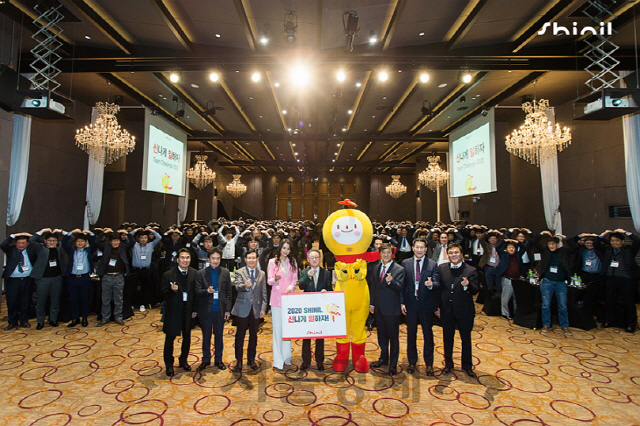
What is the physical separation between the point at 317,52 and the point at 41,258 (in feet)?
21.2

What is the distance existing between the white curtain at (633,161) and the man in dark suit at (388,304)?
22.7 ft

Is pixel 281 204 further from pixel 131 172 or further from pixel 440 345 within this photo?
pixel 440 345

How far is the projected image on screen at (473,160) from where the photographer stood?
991 cm

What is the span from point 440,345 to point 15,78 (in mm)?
8809

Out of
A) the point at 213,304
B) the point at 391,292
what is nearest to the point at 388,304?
the point at 391,292

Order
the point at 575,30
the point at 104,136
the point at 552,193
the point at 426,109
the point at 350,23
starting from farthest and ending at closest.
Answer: the point at 426,109 → the point at 552,193 → the point at 104,136 → the point at 575,30 → the point at 350,23

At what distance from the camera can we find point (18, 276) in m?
4.86

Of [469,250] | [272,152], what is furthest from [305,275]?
[272,152]

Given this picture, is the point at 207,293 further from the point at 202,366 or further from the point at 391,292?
the point at 391,292

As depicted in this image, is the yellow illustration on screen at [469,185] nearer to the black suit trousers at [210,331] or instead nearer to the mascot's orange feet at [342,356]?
the mascot's orange feet at [342,356]

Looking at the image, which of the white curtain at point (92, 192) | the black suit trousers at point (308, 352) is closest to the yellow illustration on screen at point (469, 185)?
the black suit trousers at point (308, 352)

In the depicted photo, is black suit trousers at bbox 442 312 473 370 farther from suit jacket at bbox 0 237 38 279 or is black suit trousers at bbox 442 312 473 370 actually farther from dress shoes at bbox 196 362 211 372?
suit jacket at bbox 0 237 38 279

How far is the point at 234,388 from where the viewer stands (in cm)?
323

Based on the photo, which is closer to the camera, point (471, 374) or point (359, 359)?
point (471, 374)
